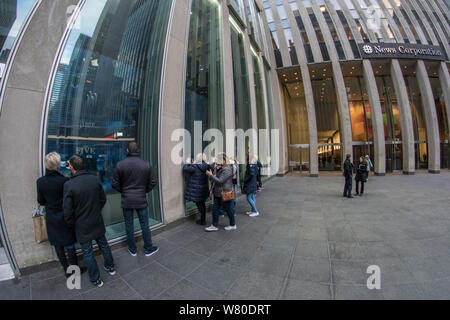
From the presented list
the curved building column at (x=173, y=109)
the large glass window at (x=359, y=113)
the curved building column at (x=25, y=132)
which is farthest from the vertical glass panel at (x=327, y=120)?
the curved building column at (x=25, y=132)

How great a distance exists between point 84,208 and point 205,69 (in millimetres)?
6025

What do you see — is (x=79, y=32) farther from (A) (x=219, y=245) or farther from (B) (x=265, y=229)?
(B) (x=265, y=229)

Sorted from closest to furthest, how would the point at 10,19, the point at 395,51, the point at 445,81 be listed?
1. the point at 10,19
2. the point at 395,51
3. the point at 445,81

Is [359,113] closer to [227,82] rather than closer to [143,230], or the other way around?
[227,82]

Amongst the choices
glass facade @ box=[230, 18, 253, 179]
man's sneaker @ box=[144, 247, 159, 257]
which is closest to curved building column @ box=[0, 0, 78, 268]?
man's sneaker @ box=[144, 247, 159, 257]

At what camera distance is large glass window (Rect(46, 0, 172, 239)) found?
3.36 metres

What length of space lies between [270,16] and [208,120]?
16.6m

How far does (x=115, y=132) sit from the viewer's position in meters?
4.17

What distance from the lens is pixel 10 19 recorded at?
290 centimetres

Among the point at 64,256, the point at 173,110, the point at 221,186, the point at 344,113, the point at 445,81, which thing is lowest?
the point at 64,256

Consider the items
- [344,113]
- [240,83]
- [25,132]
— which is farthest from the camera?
[344,113]

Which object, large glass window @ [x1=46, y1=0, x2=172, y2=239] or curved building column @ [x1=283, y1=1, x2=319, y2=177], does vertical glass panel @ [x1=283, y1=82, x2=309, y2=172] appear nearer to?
curved building column @ [x1=283, y1=1, x2=319, y2=177]

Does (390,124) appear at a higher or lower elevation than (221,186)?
higher

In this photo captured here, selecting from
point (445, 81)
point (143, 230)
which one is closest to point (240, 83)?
point (143, 230)
